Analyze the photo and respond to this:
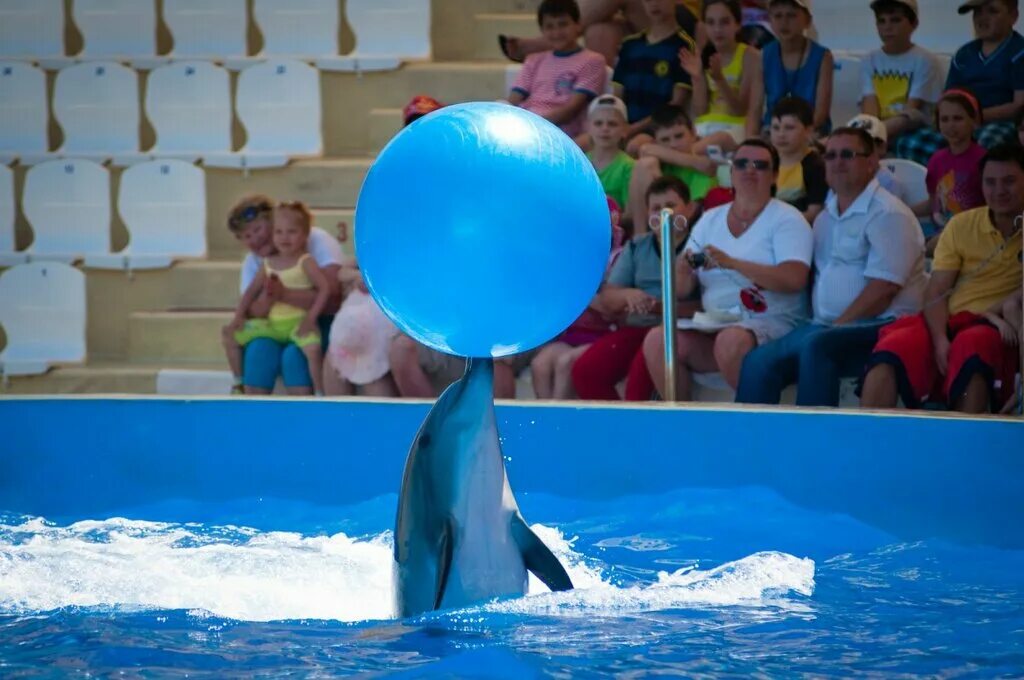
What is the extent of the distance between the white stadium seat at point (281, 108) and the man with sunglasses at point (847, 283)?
3957 mm

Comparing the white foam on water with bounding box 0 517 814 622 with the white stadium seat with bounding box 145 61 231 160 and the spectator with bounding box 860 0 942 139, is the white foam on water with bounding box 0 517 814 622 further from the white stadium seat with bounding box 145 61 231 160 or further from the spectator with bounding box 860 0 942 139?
the white stadium seat with bounding box 145 61 231 160

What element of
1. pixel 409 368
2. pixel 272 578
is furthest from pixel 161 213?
pixel 272 578

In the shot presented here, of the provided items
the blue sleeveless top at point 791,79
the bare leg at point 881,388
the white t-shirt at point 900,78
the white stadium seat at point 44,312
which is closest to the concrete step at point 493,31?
the blue sleeveless top at point 791,79

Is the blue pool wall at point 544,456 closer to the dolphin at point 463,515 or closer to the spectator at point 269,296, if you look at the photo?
the spectator at point 269,296

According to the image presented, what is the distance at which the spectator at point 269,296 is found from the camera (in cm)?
751

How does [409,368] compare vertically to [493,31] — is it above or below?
below

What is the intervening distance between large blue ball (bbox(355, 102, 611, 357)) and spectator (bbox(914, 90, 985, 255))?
13.0 ft

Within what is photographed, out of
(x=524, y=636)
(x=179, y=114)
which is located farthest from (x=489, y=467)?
(x=179, y=114)

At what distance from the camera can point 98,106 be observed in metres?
9.75

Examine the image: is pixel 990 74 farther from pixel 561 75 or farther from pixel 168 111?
pixel 168 111

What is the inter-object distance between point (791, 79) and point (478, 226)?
5011 mm

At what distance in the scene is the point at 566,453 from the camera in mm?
5391

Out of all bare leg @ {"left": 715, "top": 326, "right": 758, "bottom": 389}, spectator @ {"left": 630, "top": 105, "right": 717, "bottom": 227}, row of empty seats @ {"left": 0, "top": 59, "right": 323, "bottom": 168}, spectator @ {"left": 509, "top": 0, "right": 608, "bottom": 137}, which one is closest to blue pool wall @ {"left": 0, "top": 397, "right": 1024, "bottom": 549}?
bare leg @ {"left": 715, "top": 326, "right": 758, "bottom": 389}

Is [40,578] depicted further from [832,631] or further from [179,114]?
[179,114]
